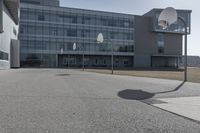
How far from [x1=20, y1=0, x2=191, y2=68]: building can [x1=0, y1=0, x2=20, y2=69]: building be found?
51.8 feet

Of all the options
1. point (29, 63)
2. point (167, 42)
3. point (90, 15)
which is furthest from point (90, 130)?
point (167, 42)

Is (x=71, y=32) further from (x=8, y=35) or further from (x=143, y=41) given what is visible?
(x=8, y=35)

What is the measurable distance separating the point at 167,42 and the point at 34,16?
45796 mm

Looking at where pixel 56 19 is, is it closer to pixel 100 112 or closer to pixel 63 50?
pixel 63 50

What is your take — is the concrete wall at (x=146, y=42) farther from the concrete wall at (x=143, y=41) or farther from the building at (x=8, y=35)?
the building at (x=8, y=35)

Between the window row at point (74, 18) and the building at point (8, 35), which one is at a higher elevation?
the window row at point (74, 18)

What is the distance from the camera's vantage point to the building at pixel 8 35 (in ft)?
140

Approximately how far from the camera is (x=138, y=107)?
8414mm

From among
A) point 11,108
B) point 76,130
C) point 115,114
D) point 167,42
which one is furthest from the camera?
point 167,42

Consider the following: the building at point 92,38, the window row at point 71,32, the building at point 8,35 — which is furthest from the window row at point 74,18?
the building at point 8,35

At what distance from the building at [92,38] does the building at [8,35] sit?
1580 centimetres

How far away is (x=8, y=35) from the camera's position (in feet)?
162

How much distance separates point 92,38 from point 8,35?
34.8 metres

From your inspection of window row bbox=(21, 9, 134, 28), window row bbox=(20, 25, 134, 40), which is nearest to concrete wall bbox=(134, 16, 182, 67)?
window row bbox=(20, 25, 134, 40)
